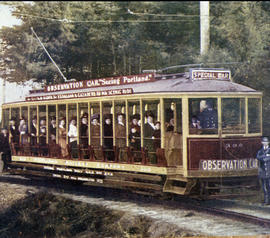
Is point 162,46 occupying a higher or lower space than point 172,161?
higher

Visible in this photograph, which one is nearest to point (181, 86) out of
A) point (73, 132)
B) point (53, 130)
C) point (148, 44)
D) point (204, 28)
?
point (148, 44)

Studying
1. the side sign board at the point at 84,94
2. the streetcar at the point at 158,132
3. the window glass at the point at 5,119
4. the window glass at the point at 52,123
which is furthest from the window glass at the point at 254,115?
the window glass at the point at 5,119

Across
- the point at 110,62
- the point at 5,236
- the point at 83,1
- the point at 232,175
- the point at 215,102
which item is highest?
the point at 83,1

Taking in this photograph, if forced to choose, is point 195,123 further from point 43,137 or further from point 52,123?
point 43,137

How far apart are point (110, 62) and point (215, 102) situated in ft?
12.4

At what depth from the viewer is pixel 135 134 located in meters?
12.8

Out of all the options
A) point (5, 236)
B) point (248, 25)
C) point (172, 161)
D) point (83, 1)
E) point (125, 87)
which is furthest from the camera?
point (248, 25)

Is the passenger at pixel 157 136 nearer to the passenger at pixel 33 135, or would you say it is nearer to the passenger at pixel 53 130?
the passenger at pixel 53 130

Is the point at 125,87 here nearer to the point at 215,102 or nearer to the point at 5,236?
the point at 215,102

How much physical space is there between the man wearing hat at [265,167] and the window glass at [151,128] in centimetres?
208

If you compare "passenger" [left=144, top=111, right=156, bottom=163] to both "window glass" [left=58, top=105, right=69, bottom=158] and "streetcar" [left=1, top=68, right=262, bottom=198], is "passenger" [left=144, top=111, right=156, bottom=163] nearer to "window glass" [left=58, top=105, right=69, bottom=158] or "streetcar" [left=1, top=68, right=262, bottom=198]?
"streetcar" [left=1, top=68, right=262, bottom=198]

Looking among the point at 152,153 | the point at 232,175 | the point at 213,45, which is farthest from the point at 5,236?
the point at 213,45

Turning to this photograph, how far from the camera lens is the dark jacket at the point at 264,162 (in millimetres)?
11258

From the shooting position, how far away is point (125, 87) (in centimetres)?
1343
